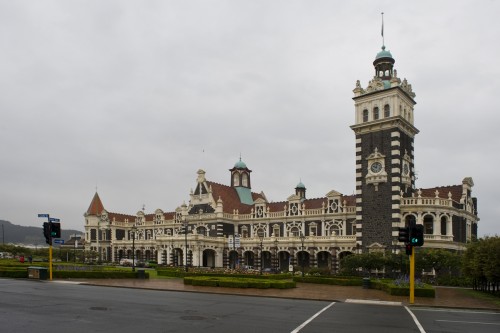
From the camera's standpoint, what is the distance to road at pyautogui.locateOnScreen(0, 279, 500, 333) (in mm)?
15758

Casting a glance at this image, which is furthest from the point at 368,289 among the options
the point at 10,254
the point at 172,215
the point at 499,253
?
the point at 10,254

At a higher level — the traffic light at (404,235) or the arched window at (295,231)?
the traffic light at (404,235)

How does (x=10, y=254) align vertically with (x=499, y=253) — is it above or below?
below

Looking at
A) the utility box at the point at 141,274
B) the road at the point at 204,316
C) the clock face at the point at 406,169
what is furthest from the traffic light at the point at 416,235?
the clock face at the point at 406,169

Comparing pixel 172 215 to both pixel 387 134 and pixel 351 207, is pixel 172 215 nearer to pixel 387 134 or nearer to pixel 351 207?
pixel 351 207

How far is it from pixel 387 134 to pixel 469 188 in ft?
46.7

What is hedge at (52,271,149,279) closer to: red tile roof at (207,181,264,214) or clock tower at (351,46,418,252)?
clock tower at (351,46,418,252)

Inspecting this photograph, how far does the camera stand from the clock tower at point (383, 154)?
181 ft

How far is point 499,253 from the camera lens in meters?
30.9

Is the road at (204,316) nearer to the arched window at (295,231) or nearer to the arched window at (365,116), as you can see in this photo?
the arched window at (365,116)

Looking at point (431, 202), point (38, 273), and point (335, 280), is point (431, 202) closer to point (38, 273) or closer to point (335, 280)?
point (335, 280)

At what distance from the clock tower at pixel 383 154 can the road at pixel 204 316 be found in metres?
31.0

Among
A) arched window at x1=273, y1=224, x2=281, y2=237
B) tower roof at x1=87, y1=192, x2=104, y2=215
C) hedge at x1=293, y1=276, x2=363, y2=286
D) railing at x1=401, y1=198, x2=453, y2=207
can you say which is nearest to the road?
hedge at x1=293, y1=276, x2=363, y2=286

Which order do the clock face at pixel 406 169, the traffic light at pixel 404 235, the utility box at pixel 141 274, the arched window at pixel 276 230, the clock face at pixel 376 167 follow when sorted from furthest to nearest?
the arched window at pixel 276 230, the clock face at pixel 406 169, the clock face at pixel 376 167, the utility box at pixel 141 274, the traffic light at pixel 404 235
